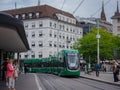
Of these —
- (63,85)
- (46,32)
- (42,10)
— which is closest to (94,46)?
(46,32)

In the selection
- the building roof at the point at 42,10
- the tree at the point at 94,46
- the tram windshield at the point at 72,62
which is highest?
the building roof at the point at 42,10

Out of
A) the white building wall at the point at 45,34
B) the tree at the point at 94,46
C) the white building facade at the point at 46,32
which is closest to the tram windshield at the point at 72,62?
the tree at the point at 94,46

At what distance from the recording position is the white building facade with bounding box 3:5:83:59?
379 feet

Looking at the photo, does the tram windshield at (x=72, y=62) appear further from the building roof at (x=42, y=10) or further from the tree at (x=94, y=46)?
the building roof at (x=42, y=10)

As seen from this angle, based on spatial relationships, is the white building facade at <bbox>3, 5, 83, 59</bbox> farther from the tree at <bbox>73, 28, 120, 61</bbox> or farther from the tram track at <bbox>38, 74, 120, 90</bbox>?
the tram track at <bbox>38, 74, 120, 90</bbox>

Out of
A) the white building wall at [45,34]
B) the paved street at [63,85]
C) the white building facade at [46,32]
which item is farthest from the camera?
the white building facade at [46,32]

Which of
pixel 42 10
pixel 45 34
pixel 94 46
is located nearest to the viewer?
pixel 94 46

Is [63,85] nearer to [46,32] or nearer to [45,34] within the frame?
[46,32]

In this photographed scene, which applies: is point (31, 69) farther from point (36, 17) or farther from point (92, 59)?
point (36, 17)

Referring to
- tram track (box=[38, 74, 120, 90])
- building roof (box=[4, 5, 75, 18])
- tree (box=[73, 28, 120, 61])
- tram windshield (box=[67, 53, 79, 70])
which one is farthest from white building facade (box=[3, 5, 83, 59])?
tram track (box=[38, 74, 120, 90])

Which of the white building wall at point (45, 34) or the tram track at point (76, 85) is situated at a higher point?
the white building wall at point (45, 34)

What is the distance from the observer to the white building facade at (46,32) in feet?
379

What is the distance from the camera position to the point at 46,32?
116m

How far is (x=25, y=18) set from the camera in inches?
4759
